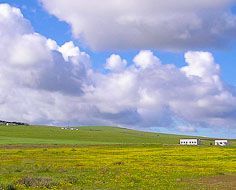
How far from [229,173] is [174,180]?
10478 millimetres

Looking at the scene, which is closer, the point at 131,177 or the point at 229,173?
the point at 131,177

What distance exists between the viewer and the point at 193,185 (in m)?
38.7

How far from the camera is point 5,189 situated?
30250mm

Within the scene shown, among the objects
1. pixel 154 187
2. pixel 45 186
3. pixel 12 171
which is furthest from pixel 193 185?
pixel 12 171

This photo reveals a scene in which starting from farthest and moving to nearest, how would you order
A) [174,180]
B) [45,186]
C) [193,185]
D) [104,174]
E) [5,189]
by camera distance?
[104,174]
[174,180]
[193,185]
[45,186]
[5,189]

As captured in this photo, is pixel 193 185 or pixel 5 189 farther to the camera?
pixel 193 185

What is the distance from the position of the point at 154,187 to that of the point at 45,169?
16798 mm

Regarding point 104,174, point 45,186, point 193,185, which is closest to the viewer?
point 45,186

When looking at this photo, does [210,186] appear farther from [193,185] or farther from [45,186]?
[45,186]

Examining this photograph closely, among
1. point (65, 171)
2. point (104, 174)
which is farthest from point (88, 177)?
point (65, 171)

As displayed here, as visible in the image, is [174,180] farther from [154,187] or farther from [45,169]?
[45,169]

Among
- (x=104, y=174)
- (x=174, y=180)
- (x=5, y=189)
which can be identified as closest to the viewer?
(x=5, y=189)

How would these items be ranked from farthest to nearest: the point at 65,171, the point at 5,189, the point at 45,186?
1. the point at 65,171
2. the point at 45,186
3. the point at 5,189

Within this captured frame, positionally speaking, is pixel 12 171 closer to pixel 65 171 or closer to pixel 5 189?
pixel 65 171
